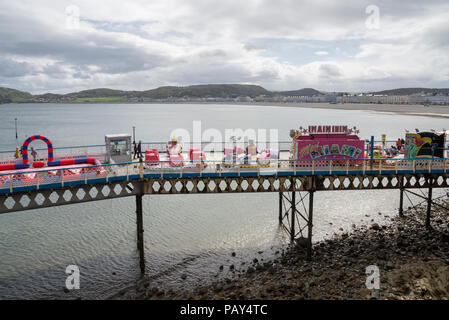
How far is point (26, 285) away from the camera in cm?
2239

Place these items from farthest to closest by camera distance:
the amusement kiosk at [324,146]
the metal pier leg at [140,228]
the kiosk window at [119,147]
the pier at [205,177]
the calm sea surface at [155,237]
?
the kiosk window at [119,147] → the amusement kiosk at [324,146] → the calm sea surface at [155,237] → the metal pier leg at [140,228] → the pier at [205,177]

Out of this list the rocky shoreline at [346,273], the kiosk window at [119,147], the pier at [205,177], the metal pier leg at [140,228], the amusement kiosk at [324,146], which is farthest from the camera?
the kiosk window at [119,147]

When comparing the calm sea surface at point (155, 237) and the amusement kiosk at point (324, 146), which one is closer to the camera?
the calm sea surface at point (155, 237)

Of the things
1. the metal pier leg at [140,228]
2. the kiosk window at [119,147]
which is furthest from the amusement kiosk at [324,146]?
the kiosk window at [119,147]

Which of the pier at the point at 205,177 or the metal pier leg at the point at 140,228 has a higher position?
the pier at the point at 205,177

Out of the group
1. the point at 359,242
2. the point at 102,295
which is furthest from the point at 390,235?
the point at 102,295

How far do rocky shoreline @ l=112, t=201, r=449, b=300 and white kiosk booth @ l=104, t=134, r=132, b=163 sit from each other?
9.37m

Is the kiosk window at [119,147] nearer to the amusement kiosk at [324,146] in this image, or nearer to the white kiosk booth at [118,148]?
the white kiosk booth at [118,148]

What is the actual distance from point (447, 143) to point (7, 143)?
9819cm

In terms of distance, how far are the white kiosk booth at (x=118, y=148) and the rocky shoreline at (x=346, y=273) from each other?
30.8 feet

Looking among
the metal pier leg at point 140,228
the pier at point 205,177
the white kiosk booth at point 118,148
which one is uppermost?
the white kiosk booth at point 118,148

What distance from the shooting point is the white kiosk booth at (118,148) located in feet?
87.8
